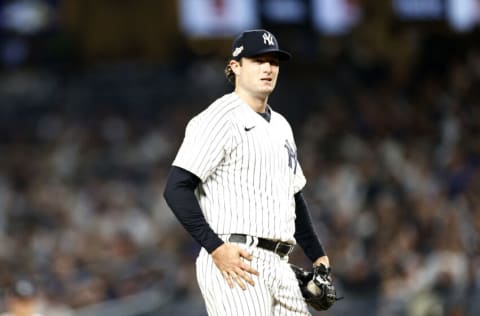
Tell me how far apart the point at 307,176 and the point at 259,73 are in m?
6.99

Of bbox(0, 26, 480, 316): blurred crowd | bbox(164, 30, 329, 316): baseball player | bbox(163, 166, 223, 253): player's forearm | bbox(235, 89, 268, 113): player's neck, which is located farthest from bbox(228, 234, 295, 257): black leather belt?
bbox(0, 26, 480, 316): blurred crowd

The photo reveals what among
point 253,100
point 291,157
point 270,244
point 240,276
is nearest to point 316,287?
point 270,244

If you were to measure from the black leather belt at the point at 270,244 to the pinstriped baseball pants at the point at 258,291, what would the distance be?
17 mm

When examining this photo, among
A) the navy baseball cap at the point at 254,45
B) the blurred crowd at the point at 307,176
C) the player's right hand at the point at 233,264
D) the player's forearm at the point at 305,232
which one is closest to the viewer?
the player's right hand at the point at 233,264

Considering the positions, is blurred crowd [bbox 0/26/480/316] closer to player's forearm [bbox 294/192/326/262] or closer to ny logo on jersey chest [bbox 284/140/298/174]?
player's forearm [bbox 294/192/326/262]

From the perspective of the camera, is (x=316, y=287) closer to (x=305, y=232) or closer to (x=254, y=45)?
(x=305, y=232)

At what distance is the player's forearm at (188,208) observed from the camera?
358cm

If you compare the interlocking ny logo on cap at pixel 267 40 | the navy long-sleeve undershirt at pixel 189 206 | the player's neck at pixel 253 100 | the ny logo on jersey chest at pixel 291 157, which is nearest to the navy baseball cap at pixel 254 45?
the interlocking ny logo on cap at pixel 267 40

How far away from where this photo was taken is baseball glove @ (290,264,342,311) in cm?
388

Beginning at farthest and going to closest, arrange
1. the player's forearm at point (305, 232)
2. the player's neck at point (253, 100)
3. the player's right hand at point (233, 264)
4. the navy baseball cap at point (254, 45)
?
1. the player's forearm at point (305, 232)
2. the player's neck at point (253, 100)
3. the navy baseball cap at point (254, 45)
4. the player's right hand at point (233, 264)

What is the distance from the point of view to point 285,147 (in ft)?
12.8

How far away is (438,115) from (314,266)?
630 centimetres

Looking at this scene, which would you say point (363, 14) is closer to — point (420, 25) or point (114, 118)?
point (420, 25)

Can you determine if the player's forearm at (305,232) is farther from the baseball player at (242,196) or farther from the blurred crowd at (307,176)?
the blurred crowd at (307,176)
